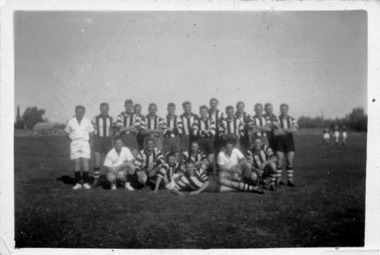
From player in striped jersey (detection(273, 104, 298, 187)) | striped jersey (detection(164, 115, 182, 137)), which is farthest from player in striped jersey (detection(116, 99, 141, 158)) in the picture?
player in striped jersey (detection(273, 104, 298, 187))

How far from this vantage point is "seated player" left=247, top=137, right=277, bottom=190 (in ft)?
14.2

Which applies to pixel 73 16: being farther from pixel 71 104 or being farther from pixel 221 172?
pixel 221 172

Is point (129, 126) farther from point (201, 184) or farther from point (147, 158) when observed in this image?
point (201, 184)

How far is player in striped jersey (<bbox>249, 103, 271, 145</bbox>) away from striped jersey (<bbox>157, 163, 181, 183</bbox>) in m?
0.87

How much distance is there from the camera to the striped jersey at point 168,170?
4.34 m

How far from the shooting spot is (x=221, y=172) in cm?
437

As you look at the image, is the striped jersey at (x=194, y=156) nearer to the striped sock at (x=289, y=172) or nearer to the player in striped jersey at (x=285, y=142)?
the player in striped jersey at (x=285, y=142)

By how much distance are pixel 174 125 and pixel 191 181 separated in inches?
24.1

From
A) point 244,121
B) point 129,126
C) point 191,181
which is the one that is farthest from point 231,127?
point 129,126

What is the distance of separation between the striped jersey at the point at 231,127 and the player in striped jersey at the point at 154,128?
0.63 metres

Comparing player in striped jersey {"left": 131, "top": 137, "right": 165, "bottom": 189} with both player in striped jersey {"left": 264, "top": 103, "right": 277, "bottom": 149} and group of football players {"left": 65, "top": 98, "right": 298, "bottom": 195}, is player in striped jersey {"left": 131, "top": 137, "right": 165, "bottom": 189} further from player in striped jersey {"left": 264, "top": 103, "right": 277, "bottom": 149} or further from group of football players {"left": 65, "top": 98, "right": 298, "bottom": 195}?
player in striped jersey {"left": 264, "top": 103, "right": 277, "bottom": 149}

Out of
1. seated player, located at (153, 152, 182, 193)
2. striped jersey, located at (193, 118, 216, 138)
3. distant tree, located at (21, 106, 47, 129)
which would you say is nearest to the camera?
distant tree, located at (21, 106, 47, 129)

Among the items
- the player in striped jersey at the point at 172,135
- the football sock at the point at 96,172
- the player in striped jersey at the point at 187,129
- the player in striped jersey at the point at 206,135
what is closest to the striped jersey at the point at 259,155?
the player in striped jersey at the point at 206,135
